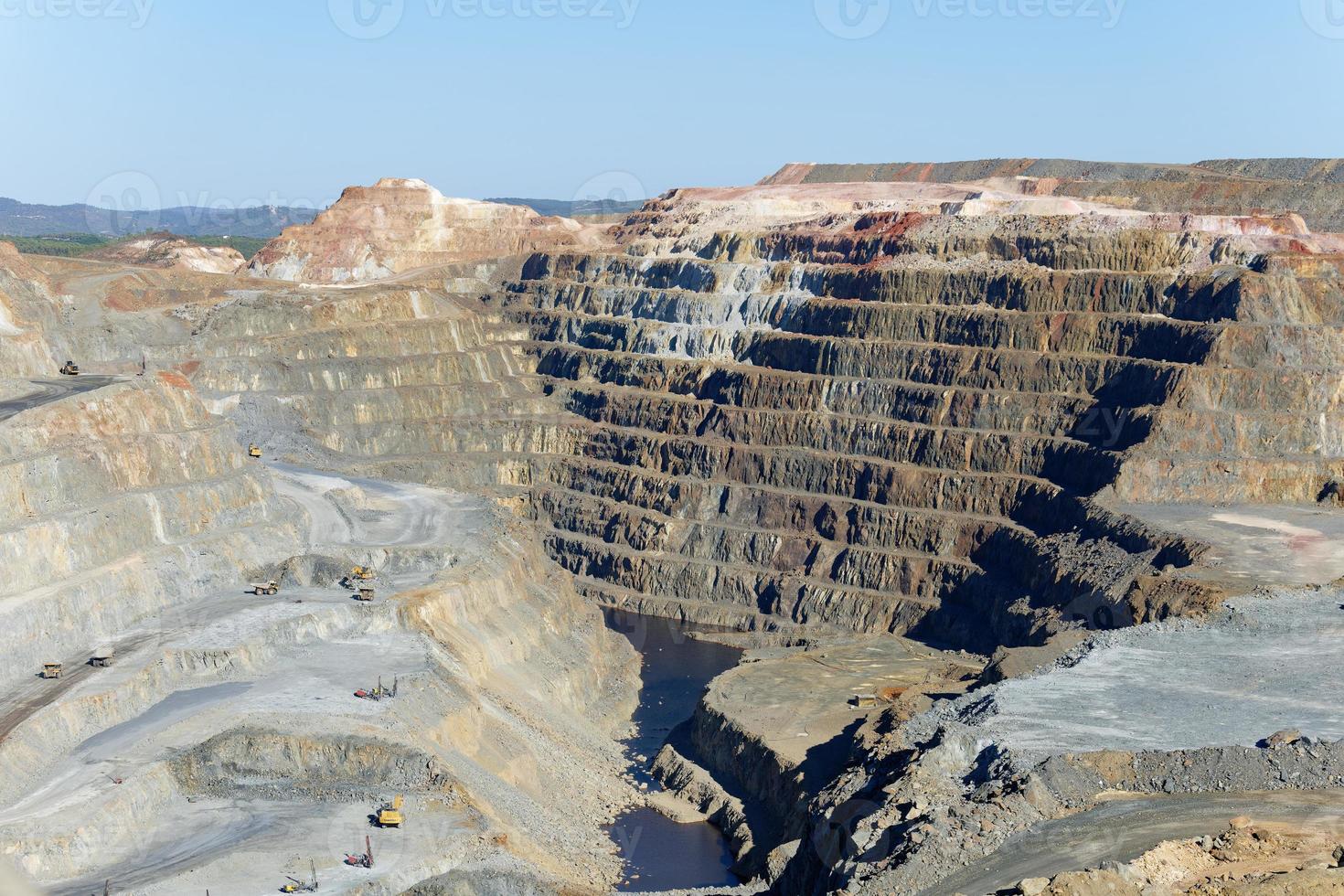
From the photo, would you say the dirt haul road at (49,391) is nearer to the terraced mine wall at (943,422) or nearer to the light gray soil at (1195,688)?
the terraced mine wall at (943,422)

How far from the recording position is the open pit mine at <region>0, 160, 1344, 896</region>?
61781 millimetres

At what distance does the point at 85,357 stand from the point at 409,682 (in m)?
66.2

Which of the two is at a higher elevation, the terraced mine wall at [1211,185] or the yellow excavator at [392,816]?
the terraced mine wall at [1211,185]

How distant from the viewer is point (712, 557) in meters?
127

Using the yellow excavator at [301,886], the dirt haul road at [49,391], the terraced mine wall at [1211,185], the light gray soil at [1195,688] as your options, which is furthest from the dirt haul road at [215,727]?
the terraced mine wall at [1211,185]

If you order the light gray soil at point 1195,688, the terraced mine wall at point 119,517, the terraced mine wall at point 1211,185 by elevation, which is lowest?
the light gray soil at point 1195,688

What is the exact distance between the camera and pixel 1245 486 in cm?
10875

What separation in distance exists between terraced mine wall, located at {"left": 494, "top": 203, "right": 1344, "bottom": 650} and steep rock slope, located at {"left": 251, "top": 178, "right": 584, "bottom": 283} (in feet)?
149

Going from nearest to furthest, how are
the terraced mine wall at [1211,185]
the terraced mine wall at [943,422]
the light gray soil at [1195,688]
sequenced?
the light gray soil at [1195,688]
the terraced mine wall at [943,422]
the terraced mine wall at [1211,185]

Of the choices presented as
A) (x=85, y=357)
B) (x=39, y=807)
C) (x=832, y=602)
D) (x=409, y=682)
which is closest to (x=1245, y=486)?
(x=832, y=602)

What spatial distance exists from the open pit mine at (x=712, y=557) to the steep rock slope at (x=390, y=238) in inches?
178

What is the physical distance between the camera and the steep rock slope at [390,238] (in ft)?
620

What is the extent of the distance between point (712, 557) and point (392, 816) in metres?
65.5

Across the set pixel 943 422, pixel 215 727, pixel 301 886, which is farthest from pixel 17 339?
pixel 943 422
